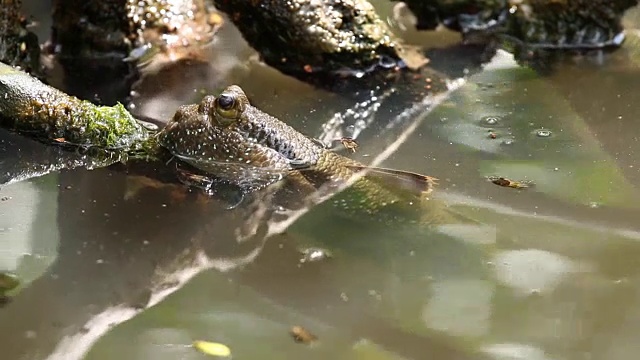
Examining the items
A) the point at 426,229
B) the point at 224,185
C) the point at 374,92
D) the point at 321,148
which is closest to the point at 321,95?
the point at 374,92

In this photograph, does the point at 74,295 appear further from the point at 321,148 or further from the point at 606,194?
the point at 606,194

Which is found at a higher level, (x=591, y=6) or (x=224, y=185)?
(x=591, y=6)

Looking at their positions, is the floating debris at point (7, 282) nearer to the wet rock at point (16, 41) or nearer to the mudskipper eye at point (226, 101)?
the mudskipper eye at point (226, 101)

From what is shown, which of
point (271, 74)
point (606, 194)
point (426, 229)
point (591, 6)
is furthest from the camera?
point (591, 6)

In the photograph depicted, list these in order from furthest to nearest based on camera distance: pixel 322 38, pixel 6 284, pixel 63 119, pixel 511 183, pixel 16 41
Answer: pixel 322 38, pixel 16 41, pixel 63 119, pixel 511 183, pixel 6 284

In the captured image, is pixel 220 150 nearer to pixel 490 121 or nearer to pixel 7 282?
pixel 7 282

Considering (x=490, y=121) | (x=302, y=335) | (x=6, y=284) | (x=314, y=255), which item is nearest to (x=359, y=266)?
(x=314, y=255)
